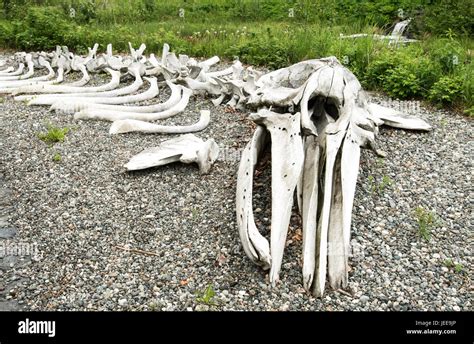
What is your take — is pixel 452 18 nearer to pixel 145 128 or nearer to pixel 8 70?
pixel 145 128

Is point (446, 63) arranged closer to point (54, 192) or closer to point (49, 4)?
point (54, 192)

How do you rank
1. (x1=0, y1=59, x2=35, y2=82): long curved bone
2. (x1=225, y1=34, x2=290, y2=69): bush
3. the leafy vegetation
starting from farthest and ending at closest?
1. (x1=225, y1=34, x2=290, y2=69): bush
2. (x1=0, y1=59, x2=35, y2=82): long curved bone
3. the leafy vegetation

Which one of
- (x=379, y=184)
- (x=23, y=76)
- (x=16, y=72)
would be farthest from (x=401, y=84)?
(x=16, y=72)

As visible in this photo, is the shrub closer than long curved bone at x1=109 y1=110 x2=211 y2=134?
No

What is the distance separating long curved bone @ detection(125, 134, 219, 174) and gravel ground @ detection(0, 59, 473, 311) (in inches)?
5.0

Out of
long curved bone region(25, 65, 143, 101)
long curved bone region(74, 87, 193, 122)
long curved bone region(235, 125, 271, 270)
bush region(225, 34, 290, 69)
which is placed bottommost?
long curved bone region(74, 87, 193, 122)

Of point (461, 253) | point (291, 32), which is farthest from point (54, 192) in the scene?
point (291, 32)

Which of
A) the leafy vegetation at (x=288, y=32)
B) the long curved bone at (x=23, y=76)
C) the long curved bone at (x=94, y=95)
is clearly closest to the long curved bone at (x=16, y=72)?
the long curved bone at (x=23, y=76)

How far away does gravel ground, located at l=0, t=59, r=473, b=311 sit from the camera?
356cm

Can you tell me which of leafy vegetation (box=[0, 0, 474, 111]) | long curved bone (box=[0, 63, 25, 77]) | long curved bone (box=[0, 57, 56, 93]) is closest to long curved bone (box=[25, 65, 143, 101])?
long curved bone (box=[0, 57, 56, 93])

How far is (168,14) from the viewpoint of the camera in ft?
50.5

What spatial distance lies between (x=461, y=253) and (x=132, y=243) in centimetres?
269

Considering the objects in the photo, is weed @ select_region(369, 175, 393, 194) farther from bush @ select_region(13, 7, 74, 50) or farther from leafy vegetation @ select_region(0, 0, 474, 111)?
bush @ select_region(13, 7, 74, 50)

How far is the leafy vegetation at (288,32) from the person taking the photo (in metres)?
8.00
